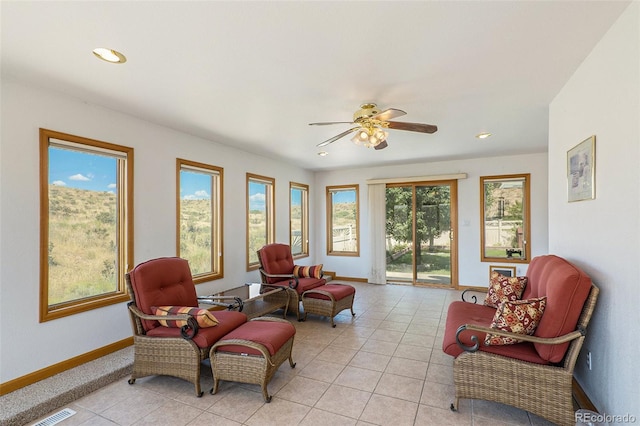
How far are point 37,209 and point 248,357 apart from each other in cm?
219

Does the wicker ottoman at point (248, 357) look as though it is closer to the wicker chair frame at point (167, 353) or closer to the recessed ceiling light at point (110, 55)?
the wicker chair frame at point (167, 353)

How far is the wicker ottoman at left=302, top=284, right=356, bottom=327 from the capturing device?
404cm

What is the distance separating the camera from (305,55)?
6.99ft

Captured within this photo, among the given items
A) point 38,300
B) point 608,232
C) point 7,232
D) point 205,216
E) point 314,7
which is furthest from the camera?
point 205,216

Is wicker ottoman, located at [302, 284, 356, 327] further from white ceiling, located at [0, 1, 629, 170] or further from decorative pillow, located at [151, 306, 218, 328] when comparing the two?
white ceiling, located at [0, 1, 629, 170]

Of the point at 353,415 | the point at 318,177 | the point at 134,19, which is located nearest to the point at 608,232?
the point at 353,415

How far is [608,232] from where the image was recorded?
74.7 inches

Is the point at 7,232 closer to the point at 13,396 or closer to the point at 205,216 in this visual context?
the point at 13,396

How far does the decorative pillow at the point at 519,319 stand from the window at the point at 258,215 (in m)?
3.86

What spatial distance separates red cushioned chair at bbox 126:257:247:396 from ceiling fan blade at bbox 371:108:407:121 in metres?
2.29

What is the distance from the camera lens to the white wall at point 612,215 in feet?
5.40

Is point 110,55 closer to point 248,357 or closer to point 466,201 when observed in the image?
point 248,357

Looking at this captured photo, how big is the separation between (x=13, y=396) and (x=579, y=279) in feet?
Result: 13.5

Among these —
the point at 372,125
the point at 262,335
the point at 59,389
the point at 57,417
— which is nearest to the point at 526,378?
the point at 262,335
